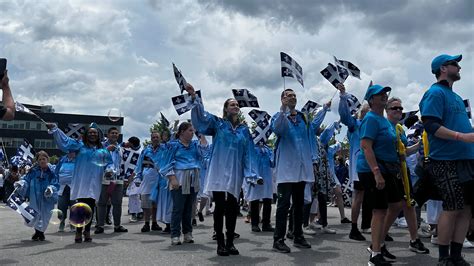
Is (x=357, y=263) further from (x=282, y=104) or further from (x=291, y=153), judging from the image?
(x=282, y=104)

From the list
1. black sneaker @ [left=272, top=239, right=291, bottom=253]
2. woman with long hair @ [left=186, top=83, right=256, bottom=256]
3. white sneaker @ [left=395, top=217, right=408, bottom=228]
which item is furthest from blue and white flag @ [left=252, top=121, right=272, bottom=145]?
white sneaker @ [left=395, top=217, right=408, bottom=228]

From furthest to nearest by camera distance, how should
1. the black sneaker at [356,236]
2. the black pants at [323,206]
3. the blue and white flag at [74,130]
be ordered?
the blue and white flag at [74,130], the black pants at [323,206], the black sneaker at [356,236]

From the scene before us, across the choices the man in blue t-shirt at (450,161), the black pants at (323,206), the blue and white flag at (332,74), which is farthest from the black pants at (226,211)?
the blue and white flag at (332,74)

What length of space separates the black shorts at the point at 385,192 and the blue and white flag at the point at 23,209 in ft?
19.9

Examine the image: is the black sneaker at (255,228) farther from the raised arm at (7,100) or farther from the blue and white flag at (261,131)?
the raised arm at (7,100)

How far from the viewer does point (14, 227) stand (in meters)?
11.5

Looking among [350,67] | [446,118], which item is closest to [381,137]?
[446,118]

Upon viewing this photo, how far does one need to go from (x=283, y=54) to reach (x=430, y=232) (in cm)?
387

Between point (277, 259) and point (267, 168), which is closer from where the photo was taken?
point (277, 259)

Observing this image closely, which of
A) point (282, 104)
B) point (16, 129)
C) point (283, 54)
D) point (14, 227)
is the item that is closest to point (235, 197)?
point (282, 104)

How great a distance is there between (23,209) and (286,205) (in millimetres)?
4899

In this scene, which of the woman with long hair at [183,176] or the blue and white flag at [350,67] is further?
the blue and white flag at [350,67]

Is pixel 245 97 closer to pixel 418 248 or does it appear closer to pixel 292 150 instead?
pixel 292 150

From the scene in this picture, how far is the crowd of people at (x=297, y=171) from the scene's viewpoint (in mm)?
4930
